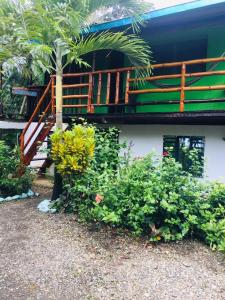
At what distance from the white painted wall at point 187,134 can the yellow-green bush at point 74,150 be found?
1.65 metres

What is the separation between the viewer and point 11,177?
7.72m

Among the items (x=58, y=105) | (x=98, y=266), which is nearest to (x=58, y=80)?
(x=58, y=105)

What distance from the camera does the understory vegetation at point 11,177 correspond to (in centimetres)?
763

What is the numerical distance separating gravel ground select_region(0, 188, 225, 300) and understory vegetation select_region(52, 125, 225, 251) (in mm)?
223

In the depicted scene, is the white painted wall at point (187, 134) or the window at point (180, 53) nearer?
the white painted wall at point (187, 134)

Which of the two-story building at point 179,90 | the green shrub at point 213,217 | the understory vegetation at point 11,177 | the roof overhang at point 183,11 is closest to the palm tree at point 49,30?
the roof overhang at point 183,11

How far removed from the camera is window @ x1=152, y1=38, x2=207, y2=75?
28.1 feet

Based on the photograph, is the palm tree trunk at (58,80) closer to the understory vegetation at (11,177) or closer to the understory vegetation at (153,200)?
the understory vegetation at (153,200)

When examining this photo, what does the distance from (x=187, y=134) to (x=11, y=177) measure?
4.63m

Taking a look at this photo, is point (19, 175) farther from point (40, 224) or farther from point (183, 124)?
point (183, 124)

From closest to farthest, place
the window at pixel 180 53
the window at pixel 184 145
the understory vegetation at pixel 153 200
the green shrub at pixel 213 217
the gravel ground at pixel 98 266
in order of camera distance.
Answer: the gravel ground at pixel 98 266 → the green shrub at pixel 213 217 → the understory vegetation at pixel 153 200 → the window at pixel 184 145 → the window at pixel 180 53

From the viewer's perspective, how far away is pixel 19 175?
7.85 metres

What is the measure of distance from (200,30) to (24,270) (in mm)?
7494

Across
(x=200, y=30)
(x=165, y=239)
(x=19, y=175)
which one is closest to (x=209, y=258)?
(x=165, y=239)
